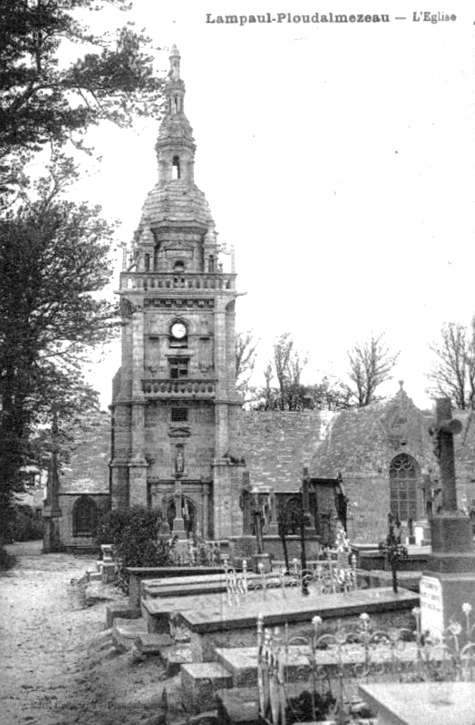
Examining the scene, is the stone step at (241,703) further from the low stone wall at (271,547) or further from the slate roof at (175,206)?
the slate roof at (175,206)

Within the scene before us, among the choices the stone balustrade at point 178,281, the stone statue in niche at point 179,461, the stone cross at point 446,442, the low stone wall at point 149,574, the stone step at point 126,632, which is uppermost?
the stone balustrade at point 178,281

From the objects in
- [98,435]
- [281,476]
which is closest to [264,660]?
[281,476]

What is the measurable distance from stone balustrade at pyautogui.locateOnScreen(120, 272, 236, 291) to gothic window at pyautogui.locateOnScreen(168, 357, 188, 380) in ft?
11.0

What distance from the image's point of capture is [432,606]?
31.5 feet

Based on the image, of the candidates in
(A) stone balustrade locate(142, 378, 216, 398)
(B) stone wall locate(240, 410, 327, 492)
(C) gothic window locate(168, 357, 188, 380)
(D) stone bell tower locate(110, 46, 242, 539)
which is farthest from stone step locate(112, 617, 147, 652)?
(B) stone wall locate(240, 410, 327, 492)

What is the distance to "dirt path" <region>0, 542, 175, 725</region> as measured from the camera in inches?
366

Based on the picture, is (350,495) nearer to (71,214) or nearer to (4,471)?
(4,471)

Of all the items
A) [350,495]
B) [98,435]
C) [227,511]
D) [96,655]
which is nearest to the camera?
[96,655]

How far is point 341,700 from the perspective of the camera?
636cm

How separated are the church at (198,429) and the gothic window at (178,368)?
0.07m

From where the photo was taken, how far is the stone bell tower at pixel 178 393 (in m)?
36.6

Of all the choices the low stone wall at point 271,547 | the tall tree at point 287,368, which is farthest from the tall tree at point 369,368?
the low stone wall at point 271,547

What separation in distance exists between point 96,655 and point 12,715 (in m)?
3.48

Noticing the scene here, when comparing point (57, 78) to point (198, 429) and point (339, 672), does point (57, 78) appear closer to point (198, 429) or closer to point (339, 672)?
point (339, 672)
